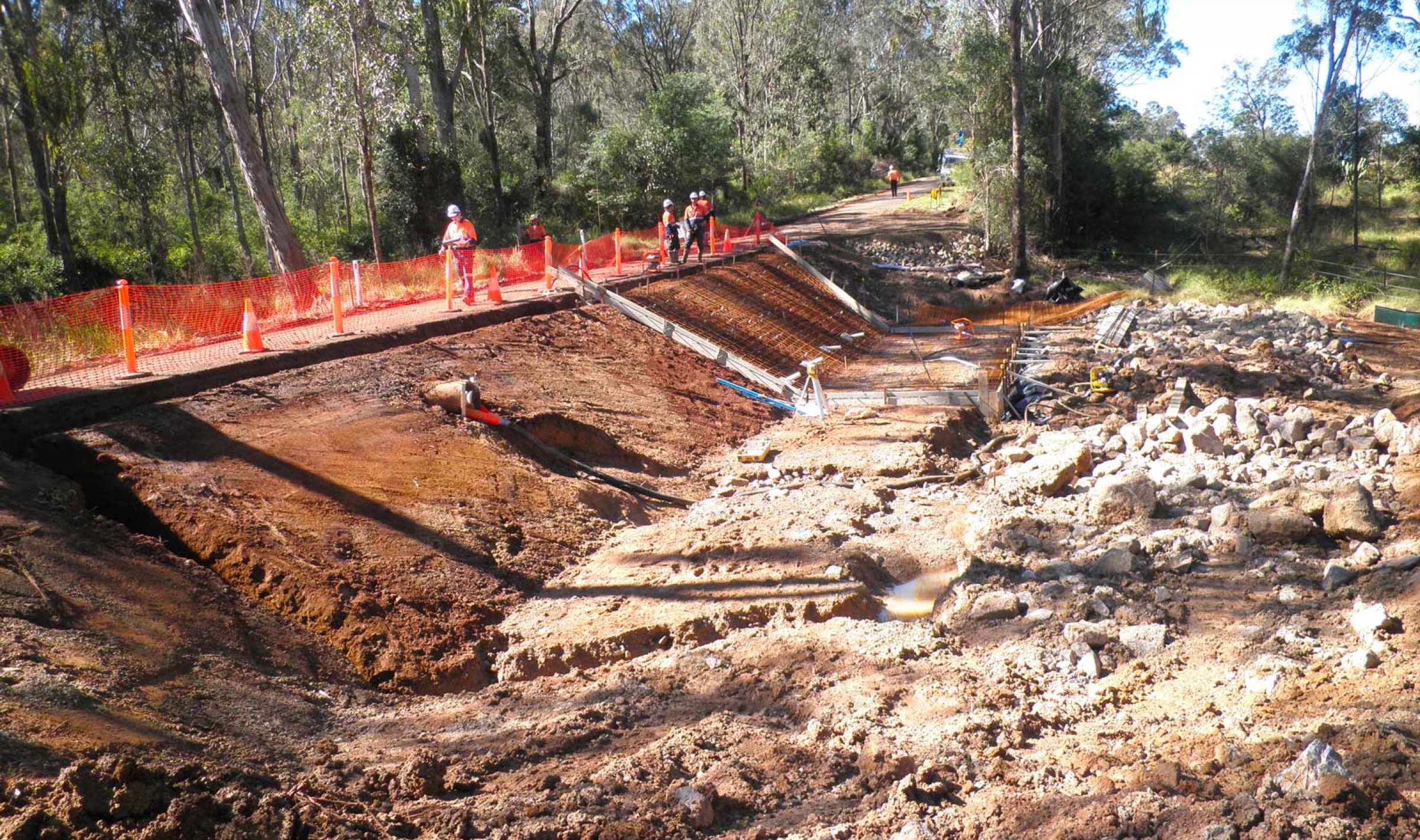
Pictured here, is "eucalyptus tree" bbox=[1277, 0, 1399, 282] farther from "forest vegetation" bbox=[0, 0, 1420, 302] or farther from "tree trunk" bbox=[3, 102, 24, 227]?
"tree trunk" bbox=[3, 102, 24, 227]

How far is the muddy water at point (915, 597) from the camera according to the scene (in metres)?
8.88

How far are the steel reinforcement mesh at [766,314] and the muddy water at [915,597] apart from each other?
8.81 m

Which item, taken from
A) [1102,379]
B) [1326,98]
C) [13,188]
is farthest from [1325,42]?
[13,188]

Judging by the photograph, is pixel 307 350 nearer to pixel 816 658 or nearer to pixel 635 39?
pixel 816 658

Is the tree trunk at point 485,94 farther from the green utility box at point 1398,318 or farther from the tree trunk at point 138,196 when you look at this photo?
the green utility box at point 1398,318

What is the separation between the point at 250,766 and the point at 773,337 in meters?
15.6

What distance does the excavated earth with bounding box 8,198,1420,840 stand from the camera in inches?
201

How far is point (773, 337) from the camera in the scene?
19859 millimetres

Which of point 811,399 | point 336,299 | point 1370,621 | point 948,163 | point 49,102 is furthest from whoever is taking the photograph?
point 948,163

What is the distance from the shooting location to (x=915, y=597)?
30.7ft

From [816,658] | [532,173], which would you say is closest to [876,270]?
[532,173]

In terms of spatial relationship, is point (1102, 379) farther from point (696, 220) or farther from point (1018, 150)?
point (1018, 150)

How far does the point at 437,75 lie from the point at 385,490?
21886 millimetres

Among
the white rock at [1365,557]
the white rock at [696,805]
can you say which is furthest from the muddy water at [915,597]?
the white rock at [696,805]
